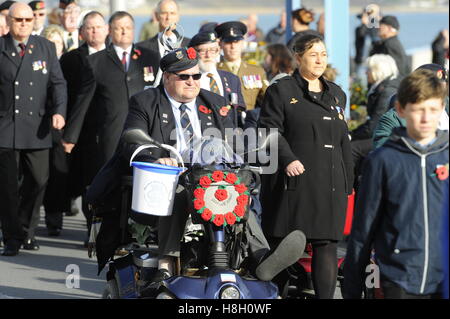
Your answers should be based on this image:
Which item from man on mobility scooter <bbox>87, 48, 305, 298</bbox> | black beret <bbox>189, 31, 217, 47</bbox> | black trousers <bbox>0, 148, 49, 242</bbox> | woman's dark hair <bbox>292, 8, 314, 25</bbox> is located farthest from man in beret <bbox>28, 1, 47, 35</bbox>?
man on mobility scooter <bbox>87, 48, 305, 298</bbox>

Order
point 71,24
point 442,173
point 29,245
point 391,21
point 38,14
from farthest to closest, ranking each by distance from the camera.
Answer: point 391,21 → point 71,24 → point 38,14 → point 29,245 → point 442,173

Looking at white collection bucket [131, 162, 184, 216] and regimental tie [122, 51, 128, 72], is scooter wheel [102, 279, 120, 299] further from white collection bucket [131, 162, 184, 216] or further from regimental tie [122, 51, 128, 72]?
regimental tie [122, 51, 128, 72]

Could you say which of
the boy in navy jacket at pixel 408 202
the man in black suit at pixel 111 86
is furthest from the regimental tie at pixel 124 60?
the boy in navy jacket at pixel 408 202

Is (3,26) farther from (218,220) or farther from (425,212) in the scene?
(425,212)

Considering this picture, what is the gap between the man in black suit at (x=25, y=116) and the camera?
37.5 ft

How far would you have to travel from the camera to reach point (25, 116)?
1160 centimetres

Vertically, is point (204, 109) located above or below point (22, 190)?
above

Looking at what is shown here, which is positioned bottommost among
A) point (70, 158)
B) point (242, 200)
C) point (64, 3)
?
point (70, 158)

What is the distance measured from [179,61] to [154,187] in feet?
3.70

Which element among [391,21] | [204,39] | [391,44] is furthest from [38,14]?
[391,21]

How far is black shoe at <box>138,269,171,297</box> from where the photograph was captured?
740 centimetres

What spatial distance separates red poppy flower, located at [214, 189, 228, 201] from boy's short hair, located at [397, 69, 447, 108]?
4.78ft
